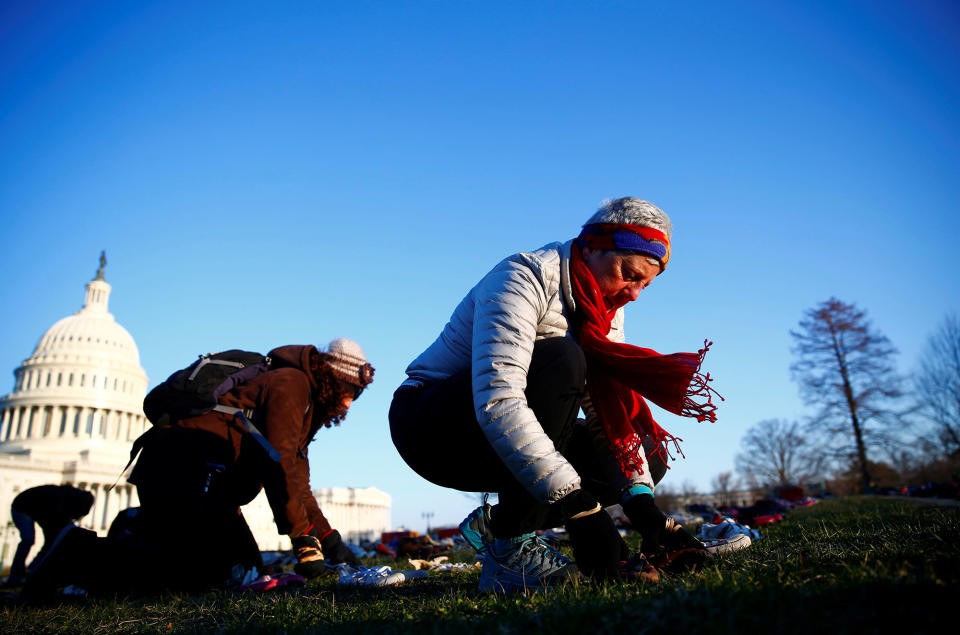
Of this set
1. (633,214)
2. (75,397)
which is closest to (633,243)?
(633,214)

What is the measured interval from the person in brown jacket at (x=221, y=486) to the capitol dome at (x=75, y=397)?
229ft

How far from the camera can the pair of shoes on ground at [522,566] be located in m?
2.60

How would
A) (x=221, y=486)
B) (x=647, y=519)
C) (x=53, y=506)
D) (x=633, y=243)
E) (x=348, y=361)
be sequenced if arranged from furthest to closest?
(x=348, y=361)
(x=53, y=506)
(x=221, y=486)
(x=647, y=519)
(x=633, y=243)

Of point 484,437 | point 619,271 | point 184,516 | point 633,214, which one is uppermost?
point 633,214

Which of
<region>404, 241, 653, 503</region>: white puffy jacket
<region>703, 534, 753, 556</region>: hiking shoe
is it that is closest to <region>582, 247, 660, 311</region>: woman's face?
<region>404, 241, 653, 503</region>: white puffy jacket

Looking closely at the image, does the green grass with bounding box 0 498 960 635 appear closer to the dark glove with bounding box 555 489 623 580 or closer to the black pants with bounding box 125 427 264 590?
the dark glove with bounding box 555 489 623 580

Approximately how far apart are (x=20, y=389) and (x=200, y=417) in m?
83.6

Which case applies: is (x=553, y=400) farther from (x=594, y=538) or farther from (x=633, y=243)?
(x=633, y=243)

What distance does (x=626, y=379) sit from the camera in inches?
115

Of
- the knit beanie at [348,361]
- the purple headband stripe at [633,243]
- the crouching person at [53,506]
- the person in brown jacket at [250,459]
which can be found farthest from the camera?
the knit beanie at [348,361]

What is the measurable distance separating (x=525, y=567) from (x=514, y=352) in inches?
37.2

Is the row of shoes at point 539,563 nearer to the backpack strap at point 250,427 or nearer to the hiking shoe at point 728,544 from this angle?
the hiking shoe at point 728,544

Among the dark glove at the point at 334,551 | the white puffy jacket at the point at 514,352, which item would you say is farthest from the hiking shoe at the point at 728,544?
the dark glove at the point at 334,551

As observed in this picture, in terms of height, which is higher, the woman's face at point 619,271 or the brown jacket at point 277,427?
the woman's face at point 619,271
